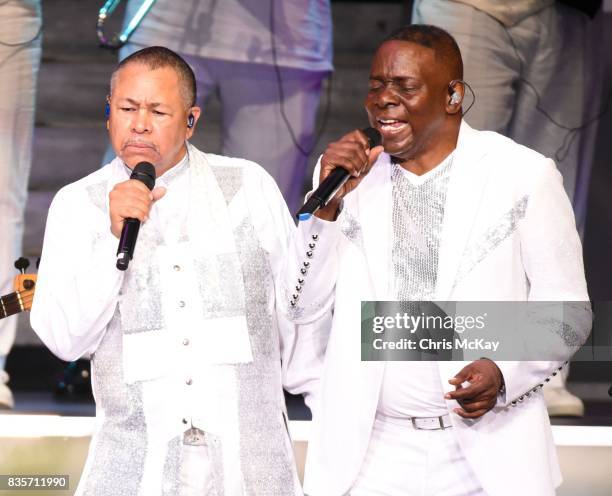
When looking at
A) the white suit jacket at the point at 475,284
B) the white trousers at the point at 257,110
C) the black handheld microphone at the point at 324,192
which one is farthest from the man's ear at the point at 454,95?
the white trousers at the point at 257,110

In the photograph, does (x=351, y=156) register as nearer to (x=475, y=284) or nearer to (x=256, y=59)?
(x=475, y=284)

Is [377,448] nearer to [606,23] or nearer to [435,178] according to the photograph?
[435,178]

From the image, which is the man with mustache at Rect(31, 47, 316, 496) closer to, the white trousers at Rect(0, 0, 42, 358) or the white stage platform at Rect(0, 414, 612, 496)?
the white stage platform at Rect(0, 414, 612, 496)

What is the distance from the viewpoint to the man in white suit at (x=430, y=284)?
7.56 ft

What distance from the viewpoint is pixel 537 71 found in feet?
13.2

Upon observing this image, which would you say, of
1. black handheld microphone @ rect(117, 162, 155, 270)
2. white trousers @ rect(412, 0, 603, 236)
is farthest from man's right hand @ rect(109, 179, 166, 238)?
white trousers @ rect(412, 0, 603, 236)

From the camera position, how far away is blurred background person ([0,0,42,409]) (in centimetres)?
389

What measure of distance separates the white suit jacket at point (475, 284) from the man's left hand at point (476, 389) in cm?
4

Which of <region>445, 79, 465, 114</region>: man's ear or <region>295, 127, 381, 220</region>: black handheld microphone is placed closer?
<region>295, 127, 381, 220</region>: black handheld microphone

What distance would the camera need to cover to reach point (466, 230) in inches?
93.9

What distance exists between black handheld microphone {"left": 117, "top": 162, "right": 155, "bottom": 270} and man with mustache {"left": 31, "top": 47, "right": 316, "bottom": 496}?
0.20 ft

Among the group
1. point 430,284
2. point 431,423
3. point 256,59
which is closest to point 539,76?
point 256,59

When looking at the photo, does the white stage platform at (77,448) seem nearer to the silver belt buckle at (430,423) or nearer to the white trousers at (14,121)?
the white trousers at (14,121)

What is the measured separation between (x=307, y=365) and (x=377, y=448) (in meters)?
0.29
